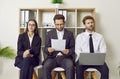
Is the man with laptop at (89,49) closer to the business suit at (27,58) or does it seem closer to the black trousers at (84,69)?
the black trousers at (84,69)

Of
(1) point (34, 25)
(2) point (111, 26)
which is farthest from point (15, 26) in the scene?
(2) point (111, 26)

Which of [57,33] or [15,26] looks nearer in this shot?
[57,33]

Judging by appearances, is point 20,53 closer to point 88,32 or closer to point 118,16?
point 88,32

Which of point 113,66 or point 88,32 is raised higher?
point 88,32

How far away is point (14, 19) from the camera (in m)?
4.82

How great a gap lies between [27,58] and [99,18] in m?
1.63

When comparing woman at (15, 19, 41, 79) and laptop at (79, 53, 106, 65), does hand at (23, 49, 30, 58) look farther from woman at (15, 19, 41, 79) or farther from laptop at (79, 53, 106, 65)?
laptop at (79, 53, 106, 65)

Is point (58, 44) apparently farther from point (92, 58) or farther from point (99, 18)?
point (99, 18)

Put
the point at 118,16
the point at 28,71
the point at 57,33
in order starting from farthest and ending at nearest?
the point at 118,16 → the point at 57,33 → the point at 28,71

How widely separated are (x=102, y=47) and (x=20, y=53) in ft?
4.08

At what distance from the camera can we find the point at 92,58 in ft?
11.8

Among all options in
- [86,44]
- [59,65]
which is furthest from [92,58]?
[59,65]

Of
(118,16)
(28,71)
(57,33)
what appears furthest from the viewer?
(118,16)

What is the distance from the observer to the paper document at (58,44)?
3.81 metres
